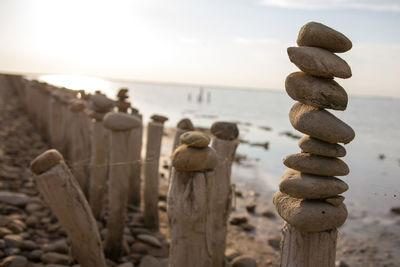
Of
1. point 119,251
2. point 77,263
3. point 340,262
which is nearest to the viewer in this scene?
point 77,263

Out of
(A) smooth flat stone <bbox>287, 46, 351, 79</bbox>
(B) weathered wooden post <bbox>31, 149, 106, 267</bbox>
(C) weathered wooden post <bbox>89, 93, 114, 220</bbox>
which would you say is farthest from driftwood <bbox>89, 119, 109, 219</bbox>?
(A) smooth flat stone <bbox>287, 46, 351, 79</bbox>

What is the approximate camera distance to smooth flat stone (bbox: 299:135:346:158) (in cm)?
258

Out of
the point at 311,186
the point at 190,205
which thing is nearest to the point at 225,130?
the point at 190,205

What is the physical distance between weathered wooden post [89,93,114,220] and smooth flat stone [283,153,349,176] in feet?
12.6

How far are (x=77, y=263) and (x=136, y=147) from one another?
3095 millimetres

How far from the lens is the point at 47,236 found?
5.13 m

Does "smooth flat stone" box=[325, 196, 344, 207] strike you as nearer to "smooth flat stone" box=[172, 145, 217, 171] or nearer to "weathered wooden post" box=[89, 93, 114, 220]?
"smooth flat stone" box=[172, 145, 217, 171]

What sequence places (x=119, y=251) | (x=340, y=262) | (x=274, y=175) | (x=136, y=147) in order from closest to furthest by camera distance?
(x=119, y=251) → (x=340, y=262) → (x=136, y=147) → (x=274, y=175)

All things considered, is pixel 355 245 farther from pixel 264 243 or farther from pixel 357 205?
pixel 357 205

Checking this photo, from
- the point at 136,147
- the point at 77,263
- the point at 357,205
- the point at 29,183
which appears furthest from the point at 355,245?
the point at 29,183

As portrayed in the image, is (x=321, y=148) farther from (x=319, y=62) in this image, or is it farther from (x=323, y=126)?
(x=319, y=62)

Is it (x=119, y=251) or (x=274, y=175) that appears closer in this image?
(x=119, y=251)

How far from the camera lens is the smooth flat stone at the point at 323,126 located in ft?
8.29

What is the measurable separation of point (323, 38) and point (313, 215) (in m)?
1.27
